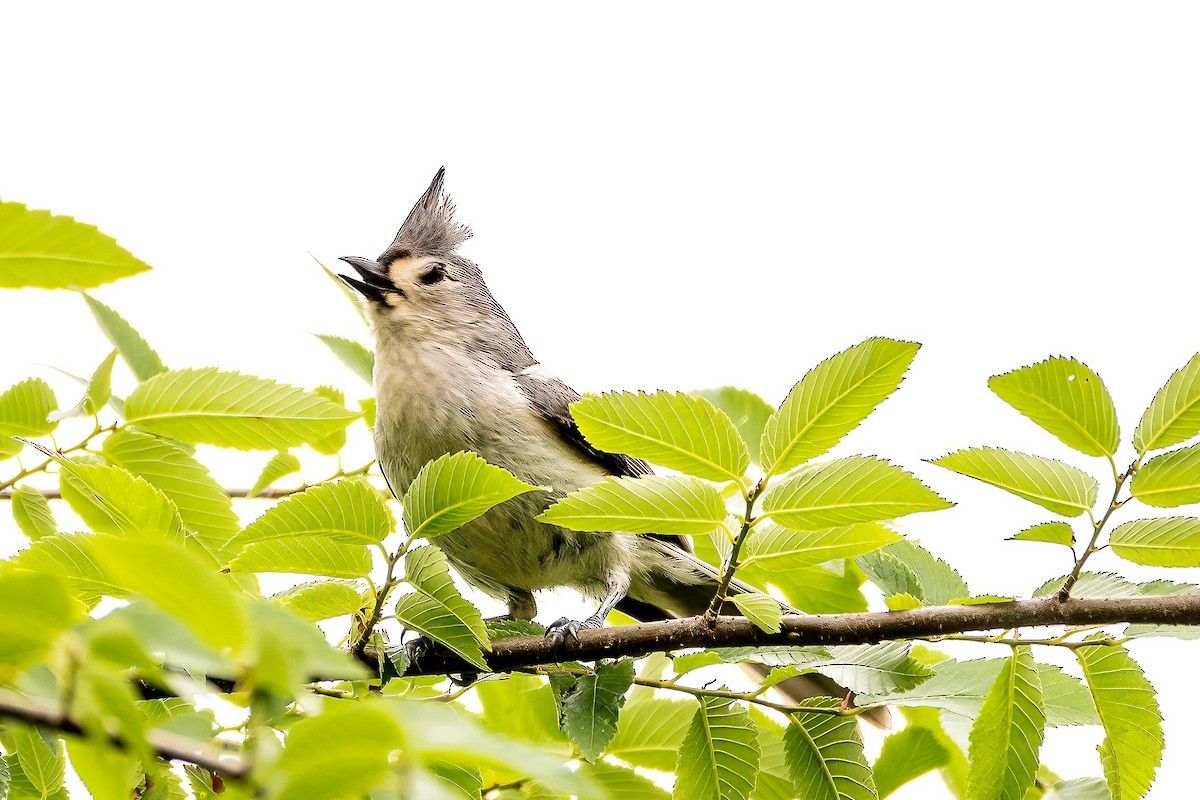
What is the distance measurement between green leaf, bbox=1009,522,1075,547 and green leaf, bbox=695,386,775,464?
2.96 ft

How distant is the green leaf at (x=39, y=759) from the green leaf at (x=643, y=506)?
95 centimetres

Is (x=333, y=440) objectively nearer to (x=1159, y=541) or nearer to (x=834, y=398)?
(x=834, y=398)

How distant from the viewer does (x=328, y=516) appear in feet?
5.45

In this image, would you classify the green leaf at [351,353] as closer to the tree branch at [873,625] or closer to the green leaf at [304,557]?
the tree branch at [873,625]

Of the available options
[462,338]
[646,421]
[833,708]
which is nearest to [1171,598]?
[833,708]

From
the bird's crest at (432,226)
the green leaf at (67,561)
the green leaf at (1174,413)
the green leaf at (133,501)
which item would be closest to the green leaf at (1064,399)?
the green leaf at (1174,413)

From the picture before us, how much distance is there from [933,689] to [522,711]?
2.75ft

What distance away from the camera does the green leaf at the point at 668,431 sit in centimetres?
166

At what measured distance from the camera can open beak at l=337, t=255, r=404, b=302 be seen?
3.81 metres

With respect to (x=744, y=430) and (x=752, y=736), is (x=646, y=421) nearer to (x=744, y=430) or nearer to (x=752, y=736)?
(x=752, y=736)

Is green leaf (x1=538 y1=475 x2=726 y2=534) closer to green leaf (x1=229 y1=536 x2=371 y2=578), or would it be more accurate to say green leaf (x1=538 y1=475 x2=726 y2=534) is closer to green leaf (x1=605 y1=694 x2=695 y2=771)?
green leaf (x1=229 y1=536 x2=371 y2=578)

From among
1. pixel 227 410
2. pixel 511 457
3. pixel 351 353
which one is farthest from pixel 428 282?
pixel 227 410

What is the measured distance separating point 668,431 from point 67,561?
3.15ft

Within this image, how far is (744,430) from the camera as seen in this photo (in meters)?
2.58
